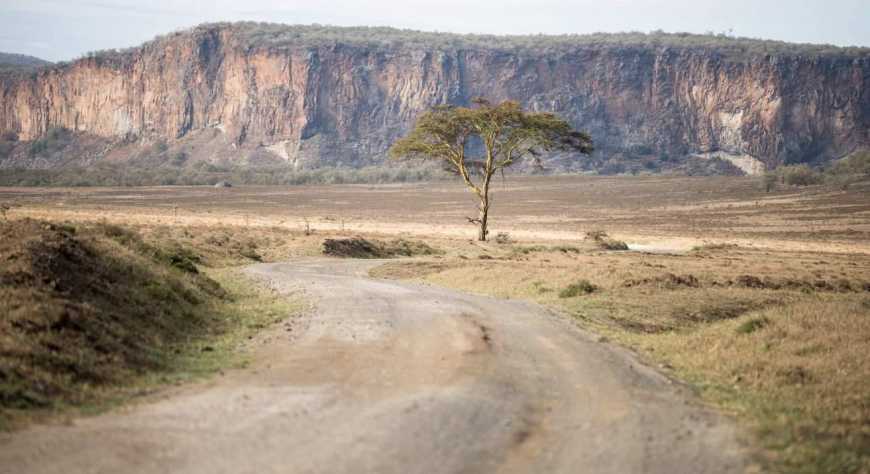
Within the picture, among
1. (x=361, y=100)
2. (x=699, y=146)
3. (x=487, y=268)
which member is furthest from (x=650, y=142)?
(x=487, y=268)

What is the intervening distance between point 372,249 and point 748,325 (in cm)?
2551

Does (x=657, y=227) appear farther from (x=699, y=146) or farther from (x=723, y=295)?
(x=699, y=146)

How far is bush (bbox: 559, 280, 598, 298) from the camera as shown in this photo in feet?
75.0

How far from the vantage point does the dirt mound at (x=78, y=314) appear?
10.00 m

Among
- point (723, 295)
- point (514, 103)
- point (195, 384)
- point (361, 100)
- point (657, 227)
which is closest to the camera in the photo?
point (195, 384)

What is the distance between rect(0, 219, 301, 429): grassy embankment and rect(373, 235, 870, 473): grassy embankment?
22.0 ft

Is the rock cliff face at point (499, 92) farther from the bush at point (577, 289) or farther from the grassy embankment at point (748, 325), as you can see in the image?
the bush at point (577, 289)

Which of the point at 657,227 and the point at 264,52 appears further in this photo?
the point at 264,52

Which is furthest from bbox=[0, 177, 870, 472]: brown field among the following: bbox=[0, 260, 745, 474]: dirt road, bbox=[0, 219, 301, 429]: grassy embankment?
bbox=[0, 219, 301, 429]: grassy embankment

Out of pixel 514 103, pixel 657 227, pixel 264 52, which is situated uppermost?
pixel 264 52

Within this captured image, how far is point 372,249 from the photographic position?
41094 millimetres

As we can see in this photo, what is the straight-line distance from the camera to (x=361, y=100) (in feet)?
620

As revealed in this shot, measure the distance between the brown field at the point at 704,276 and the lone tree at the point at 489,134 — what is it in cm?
461

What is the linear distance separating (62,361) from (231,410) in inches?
99.9
